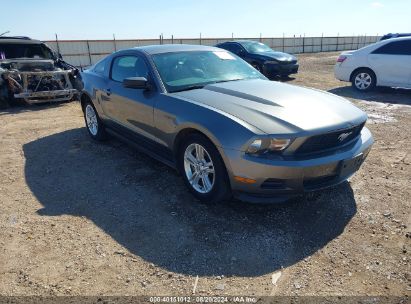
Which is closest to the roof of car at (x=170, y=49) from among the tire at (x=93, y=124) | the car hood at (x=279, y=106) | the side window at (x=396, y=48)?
the car hood at (x=279, y=106)

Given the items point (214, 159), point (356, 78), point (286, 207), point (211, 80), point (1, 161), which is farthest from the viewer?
point (356, 78)

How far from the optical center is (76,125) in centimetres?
734

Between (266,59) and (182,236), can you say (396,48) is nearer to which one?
(266,59)

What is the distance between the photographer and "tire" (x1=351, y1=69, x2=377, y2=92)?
9961mm

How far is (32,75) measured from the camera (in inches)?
353

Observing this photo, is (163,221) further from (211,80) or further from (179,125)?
(211,80)

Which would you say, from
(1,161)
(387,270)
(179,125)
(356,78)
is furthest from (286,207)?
(356,78)

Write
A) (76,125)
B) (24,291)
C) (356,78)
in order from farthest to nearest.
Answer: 1. (356,78)
2. (76,125)
3. (24,291)

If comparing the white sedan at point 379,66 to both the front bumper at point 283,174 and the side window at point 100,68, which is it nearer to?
the front bumper at point 283,174

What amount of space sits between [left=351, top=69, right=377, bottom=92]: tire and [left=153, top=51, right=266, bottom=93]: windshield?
258 inches

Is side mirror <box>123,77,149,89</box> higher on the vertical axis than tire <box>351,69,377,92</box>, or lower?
higher

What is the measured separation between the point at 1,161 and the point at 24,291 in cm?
339

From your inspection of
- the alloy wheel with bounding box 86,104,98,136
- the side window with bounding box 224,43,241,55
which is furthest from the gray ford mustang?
the side window with bounding box 224,43,241,55

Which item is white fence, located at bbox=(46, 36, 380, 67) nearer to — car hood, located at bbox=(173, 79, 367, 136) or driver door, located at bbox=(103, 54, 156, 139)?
driver door, located at bbox=(103, 54, 156, 139)
